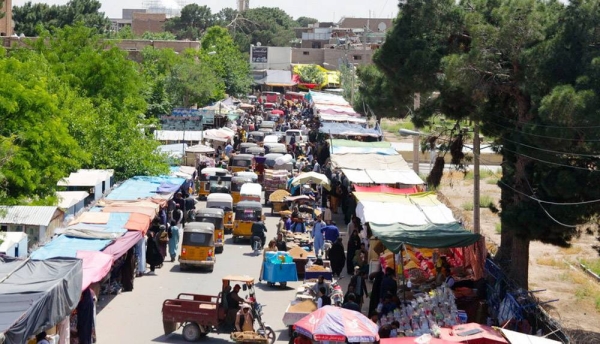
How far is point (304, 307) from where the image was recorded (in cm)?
2016

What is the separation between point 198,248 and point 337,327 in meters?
11.3

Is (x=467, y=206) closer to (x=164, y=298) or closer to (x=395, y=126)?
(x=164, y=298)

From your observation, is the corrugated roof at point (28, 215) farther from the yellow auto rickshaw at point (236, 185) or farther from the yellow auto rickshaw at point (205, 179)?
the yellow auto rickshaw at point (205, 179)

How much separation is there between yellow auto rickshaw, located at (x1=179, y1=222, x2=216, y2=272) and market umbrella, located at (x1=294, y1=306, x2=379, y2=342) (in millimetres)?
10535

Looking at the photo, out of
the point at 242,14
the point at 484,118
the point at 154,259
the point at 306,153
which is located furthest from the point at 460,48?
the point at 242,14

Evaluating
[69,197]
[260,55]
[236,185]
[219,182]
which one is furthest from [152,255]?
[260,55]

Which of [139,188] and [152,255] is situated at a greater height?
[139,188]

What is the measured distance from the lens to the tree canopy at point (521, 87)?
19781 millimetres

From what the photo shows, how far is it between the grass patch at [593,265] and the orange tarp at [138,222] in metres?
13.8

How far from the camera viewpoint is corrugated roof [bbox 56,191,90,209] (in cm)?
2720

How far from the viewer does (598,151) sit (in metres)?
19.1

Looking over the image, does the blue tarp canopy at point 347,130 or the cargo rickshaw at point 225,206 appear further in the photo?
the blue tarp canopy at point 347,130

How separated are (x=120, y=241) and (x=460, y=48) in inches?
388

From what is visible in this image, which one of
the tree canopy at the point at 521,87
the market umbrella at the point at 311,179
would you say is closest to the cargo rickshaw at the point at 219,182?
the market umbrella at the point at 311,179
